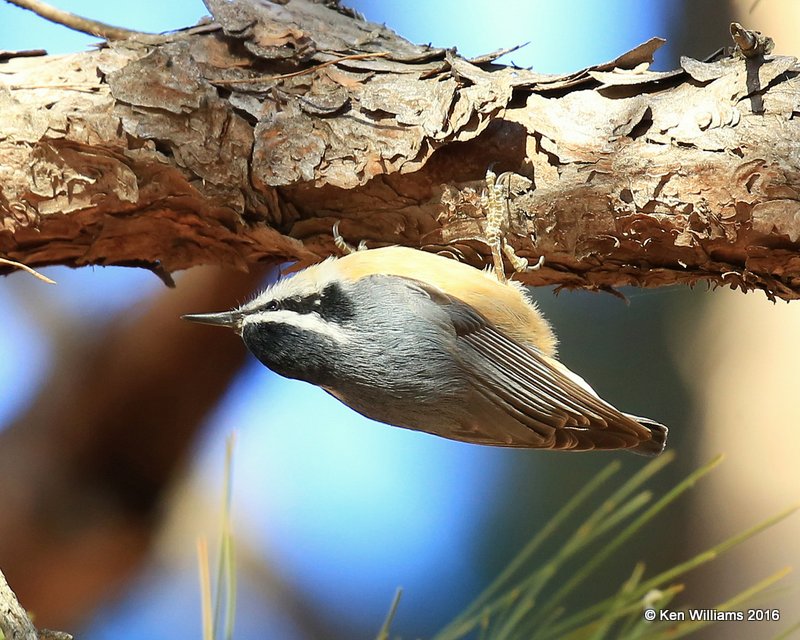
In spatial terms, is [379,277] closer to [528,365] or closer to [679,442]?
[528,365]

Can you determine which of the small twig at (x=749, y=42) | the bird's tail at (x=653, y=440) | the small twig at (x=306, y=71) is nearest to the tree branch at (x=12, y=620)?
the small twig at (x=306, y=71)

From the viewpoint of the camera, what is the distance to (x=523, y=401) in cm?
158

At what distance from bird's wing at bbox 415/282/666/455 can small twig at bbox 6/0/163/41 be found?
909 millimetres

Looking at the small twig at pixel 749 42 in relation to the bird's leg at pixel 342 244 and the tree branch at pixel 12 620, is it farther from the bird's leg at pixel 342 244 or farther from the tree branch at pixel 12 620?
the tree branch at pixel 12 620

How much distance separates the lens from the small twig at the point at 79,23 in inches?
71.9

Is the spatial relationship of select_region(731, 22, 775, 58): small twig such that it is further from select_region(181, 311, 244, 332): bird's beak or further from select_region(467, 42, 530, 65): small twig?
select_region(181, 311, 244, 332): bird's beak

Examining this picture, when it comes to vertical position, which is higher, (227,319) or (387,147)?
(387,147)

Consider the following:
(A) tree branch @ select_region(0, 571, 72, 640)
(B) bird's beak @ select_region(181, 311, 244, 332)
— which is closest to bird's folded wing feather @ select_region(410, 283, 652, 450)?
(B) bird's beak @ select_region(181, 311, 244, 332)

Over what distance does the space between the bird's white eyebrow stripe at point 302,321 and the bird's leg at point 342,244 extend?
0.77 feet

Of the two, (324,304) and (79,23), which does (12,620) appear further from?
(79,23)

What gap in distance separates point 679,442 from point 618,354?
16.2 inches

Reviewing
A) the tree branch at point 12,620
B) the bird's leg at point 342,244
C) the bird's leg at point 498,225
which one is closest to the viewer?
the tree branch at point 12,620

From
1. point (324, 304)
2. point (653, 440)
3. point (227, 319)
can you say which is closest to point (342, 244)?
point (324, 304)

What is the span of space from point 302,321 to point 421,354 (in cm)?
24
